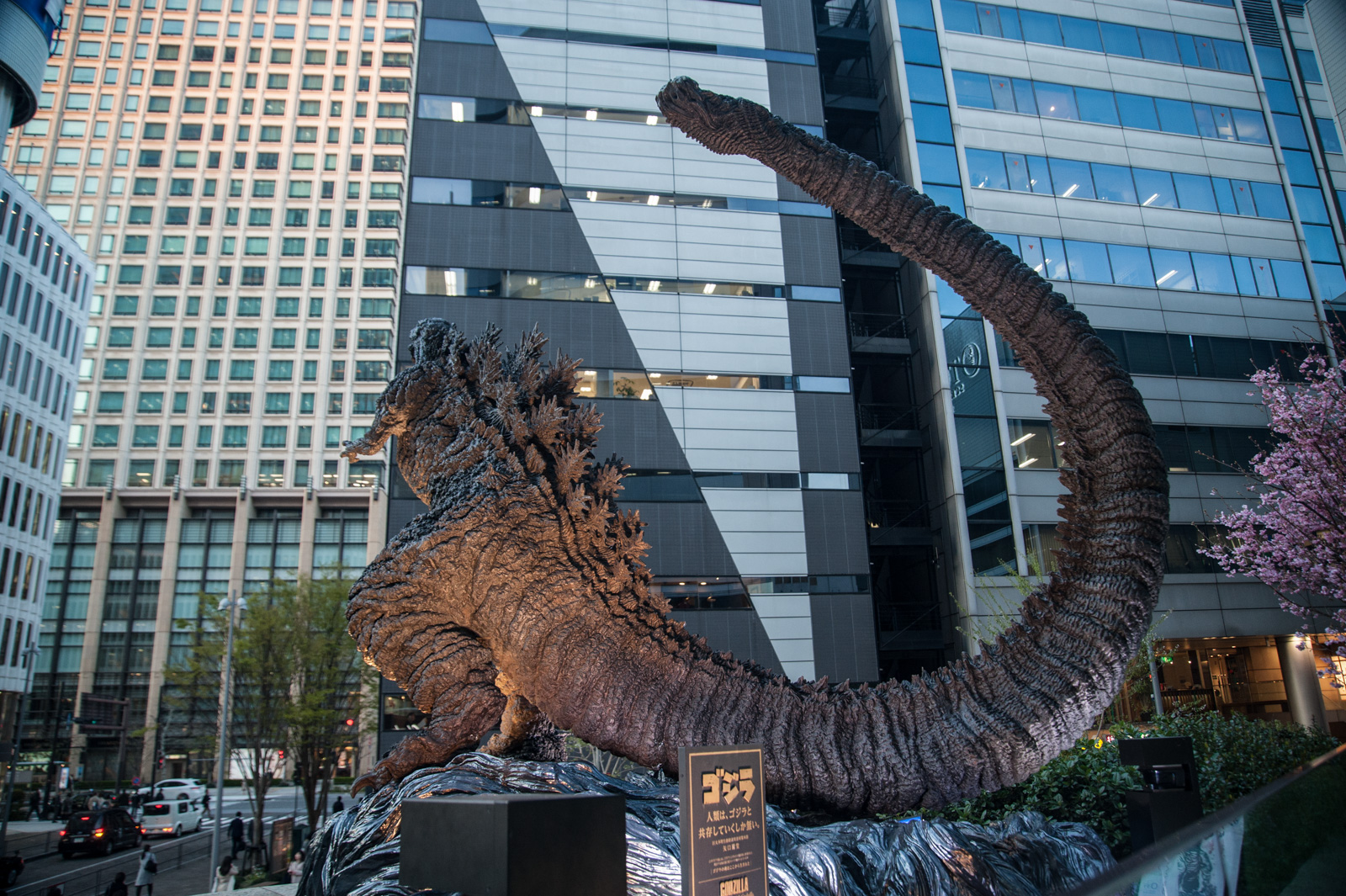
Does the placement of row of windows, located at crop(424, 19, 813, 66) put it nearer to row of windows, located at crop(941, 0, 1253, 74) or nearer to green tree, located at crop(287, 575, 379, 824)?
row of windows, located at crop(941, 0, 1253, 74)

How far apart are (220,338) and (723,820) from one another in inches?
2391

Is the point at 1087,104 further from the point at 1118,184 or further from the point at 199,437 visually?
the point at 199,437

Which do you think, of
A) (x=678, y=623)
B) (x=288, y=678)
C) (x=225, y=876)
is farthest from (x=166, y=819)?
A: (x=678, y=623)

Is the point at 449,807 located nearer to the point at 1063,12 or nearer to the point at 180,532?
the point at 1063,12

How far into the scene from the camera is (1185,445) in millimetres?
22766

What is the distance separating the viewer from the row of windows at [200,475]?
52.6 metres

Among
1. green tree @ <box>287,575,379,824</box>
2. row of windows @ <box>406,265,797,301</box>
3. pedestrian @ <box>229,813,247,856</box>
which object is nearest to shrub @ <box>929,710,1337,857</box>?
row of windows @ <box>406,265,797,301</box>

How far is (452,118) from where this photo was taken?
2247cm

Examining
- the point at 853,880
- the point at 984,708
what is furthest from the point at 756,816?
the point at 984,708

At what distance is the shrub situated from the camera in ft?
16.4

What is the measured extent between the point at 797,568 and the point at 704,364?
6.06 m

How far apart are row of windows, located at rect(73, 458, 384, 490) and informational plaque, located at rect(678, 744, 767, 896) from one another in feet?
176

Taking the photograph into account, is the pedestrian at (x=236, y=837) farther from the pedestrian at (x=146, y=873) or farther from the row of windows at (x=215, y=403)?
the row of windows at (x=215, y=403)

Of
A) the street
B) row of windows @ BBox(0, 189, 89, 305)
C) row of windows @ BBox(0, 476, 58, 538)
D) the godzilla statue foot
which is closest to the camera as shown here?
the godzilla statue foot
